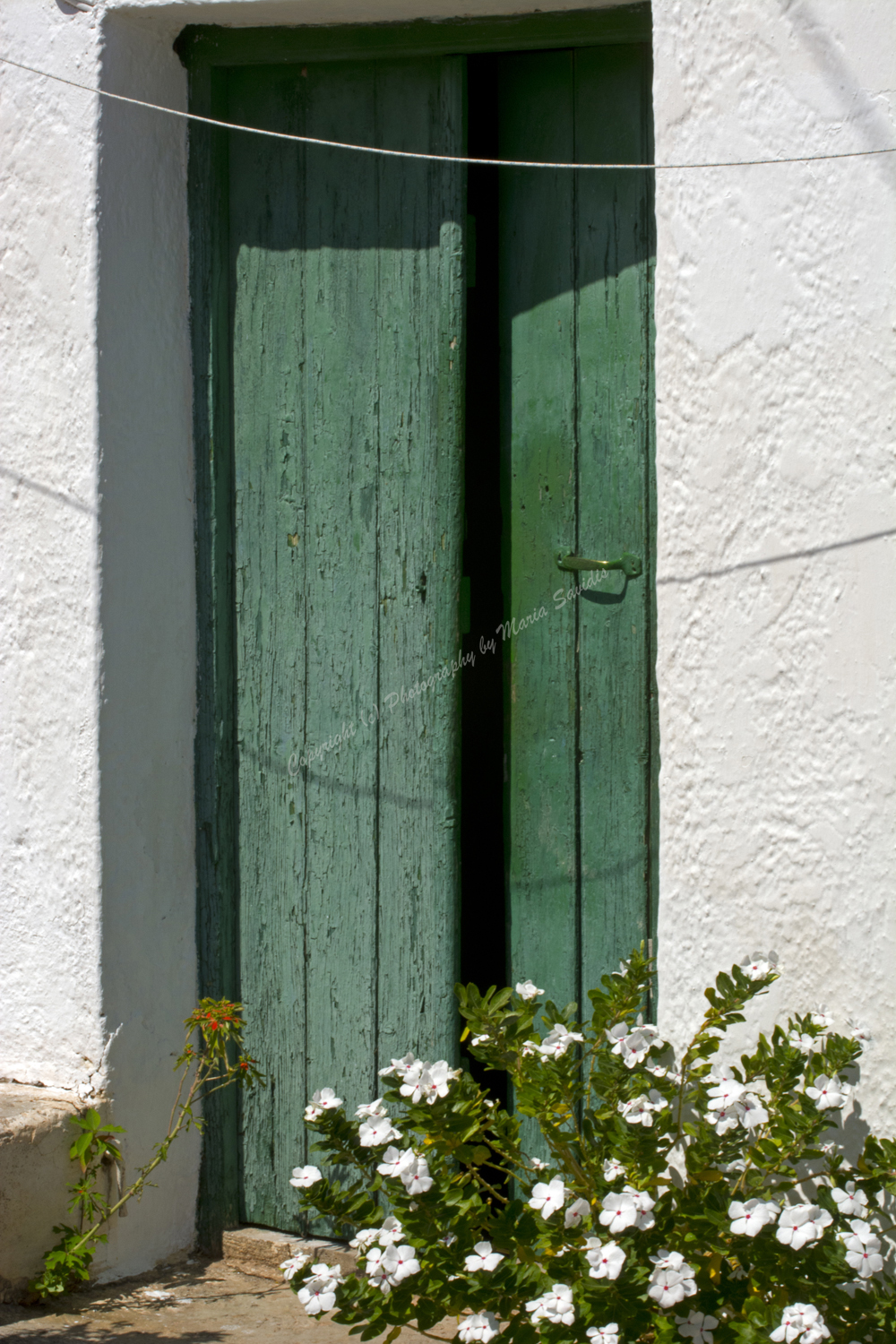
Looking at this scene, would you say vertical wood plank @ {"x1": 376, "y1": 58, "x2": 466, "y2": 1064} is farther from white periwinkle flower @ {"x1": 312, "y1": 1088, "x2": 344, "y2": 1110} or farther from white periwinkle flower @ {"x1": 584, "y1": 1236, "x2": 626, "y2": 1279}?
A: white periwinkle flower @ {"x1": 584, "y1": 1236, "x2": 626, "y2": 1279}

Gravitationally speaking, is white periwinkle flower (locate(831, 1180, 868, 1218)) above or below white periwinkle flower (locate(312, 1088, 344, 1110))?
below

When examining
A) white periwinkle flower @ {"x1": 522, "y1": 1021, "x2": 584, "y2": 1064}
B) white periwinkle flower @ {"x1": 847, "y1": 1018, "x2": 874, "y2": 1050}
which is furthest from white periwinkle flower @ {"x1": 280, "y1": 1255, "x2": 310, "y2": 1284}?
white periwinkle flower @ {"x1": 847, "y1": 1018, "x2": 874, "y2": 1050}

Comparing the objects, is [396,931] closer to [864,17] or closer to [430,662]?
[430,662]

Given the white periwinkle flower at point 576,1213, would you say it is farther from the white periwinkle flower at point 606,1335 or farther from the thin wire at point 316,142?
the thin wire at point 316,142

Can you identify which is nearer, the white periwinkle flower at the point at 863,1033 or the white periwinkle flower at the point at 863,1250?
the white periwinkle flower at the point at 863,1250

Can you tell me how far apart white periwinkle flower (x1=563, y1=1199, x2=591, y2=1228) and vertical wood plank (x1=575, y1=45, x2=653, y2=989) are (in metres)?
0.66

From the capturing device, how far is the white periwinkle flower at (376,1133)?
221 cm

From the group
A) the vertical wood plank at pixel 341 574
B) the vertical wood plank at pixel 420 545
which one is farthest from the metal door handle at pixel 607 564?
the vertical wood plank at pixel 341 574

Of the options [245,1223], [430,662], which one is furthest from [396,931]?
[245,1223]

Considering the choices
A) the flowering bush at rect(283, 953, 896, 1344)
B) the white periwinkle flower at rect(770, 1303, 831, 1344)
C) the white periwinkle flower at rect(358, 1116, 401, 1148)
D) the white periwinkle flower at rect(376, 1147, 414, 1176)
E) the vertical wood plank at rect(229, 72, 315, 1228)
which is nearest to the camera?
the white periwinkle flower at rect(770, 1303, 831, 1344)

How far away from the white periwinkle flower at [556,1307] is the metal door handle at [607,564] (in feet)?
4.46

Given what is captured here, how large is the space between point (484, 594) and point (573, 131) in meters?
0.99

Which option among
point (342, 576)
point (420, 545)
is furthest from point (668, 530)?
point (342, 576)

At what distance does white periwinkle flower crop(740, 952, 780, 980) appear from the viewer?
2217 mm
